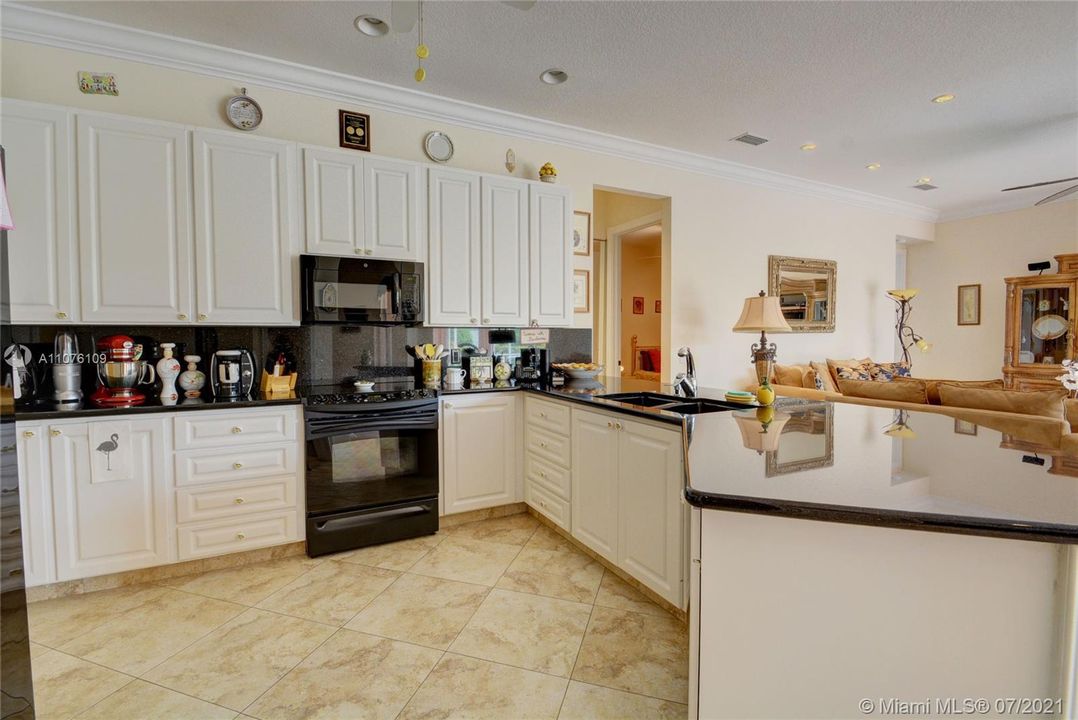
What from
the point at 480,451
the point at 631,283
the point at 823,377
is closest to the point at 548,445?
the point at 480,451

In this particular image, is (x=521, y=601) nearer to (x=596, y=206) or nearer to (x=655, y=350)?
(x=596, y=206)

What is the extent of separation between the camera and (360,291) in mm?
2932

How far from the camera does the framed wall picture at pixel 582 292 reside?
13.0 feet

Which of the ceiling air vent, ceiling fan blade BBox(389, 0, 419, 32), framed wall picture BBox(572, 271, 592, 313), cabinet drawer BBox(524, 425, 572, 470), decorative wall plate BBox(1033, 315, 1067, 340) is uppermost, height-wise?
the ceiling air vent

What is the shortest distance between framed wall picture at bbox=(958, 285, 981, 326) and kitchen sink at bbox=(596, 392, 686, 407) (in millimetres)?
5836

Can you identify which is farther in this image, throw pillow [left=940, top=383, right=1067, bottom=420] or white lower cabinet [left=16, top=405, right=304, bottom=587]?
throw pillow [left=940, top=383, right=1067, bottom=420]

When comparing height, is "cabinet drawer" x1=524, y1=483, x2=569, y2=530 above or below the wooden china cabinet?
below

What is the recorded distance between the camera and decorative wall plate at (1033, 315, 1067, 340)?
5193 mm

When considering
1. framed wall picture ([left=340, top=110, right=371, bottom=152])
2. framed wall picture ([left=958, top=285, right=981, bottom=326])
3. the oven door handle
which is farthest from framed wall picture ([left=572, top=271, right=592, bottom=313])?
framed wall picture ([left=958, top=285, right=981, bottom=326])

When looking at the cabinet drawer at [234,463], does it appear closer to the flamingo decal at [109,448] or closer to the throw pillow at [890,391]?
the flamingo decal at [109,448]

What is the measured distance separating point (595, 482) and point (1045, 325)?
19.9ft

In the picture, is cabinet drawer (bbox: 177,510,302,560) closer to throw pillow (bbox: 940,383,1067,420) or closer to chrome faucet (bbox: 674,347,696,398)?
chrome faucet (bbox: 674,347,696,398)

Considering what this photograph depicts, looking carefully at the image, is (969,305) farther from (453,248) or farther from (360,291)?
(360,291)

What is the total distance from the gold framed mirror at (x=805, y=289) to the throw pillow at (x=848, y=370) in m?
0.43
